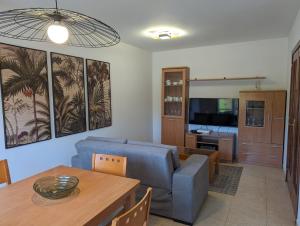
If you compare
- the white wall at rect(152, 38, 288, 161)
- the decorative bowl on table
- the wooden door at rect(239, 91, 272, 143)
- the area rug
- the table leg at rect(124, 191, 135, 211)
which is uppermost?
the white wall at rect(152, 38, 288, 161)

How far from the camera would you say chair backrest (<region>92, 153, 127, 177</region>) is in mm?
2104

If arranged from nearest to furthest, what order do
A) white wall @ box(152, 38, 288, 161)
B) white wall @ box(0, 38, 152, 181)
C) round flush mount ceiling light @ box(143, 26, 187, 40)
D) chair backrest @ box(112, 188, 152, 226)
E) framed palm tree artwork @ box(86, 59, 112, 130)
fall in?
chair backrest @ box(112, 188, 152, 226)
white wall @ box(0, 38, 152, 181)
round flush mount ceiling light @ box(143, 26, 187, 40)
framed palm tree artwork @ box(86, 59, 112, 130)
white wall @ box(152, 38, 288, 161)

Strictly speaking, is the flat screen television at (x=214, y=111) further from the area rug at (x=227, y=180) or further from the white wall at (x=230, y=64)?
the area rug at (x=227, y=180)

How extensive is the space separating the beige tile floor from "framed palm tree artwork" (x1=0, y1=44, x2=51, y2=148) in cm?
189

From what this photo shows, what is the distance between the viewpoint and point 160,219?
103 inches

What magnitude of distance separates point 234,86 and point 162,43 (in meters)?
1.83

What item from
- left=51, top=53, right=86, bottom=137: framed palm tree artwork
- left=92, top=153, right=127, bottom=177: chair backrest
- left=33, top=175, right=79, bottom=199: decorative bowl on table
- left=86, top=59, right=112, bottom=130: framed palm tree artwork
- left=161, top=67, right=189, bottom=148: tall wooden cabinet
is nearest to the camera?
left=33, top=175, right=79, bottom=199: decorative bowl on table

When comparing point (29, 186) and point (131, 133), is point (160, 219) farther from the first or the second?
point (131, 133)

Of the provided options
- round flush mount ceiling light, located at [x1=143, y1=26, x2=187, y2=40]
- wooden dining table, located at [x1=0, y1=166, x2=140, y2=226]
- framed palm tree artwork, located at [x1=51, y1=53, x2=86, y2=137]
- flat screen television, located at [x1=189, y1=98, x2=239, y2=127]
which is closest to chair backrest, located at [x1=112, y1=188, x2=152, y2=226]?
wooden dining table, located at [x1=0, y1=166, x2=140, y2=226]

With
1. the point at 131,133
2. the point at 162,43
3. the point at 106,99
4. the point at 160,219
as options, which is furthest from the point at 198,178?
the point at 162,43

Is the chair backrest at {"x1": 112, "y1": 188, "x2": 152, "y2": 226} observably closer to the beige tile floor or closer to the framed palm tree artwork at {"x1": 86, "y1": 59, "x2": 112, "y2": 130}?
the beige tile floor

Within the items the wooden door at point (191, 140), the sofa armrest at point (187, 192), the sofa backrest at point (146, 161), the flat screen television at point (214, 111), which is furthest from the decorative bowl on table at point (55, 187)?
the flat screen television at point (214, 111)

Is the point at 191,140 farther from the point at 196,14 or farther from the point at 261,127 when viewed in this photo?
the point at 196,14

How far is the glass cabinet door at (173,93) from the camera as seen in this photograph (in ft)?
17.5
